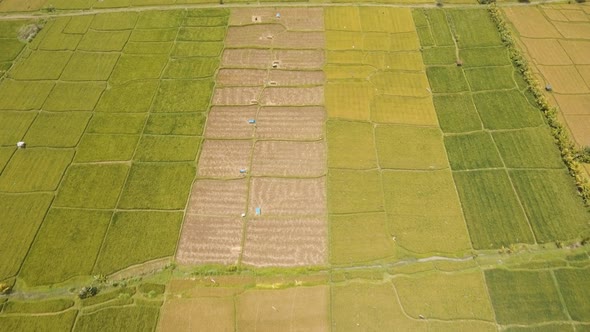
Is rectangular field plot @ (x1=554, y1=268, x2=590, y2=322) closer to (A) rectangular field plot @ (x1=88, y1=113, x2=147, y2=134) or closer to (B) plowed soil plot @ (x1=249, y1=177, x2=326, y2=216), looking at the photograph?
(B) plowed soil plot @ (x1=249, y1=177, x2=326, y2=216)

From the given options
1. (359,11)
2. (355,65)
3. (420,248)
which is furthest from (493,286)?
(359,11)

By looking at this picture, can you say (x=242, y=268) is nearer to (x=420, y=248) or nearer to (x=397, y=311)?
(x=397, y=311)

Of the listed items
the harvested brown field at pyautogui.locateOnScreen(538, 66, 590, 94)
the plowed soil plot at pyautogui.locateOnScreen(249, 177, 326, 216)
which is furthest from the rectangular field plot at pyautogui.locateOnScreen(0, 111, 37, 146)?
the harvested brown field at pyautogui.locateOnScreen(538, 66, 590, 94)

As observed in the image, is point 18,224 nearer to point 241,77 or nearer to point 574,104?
point 241,77

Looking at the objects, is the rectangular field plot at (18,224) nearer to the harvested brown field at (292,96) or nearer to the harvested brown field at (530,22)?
the harvested brown field at (292,96)

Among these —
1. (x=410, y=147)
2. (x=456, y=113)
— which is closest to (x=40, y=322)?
(x=410, y=147)

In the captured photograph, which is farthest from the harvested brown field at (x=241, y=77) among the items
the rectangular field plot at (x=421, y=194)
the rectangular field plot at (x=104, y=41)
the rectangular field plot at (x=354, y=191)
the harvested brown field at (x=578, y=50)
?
the harvested brown field at (x=578, y=50)
